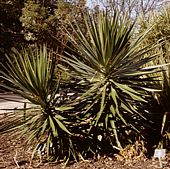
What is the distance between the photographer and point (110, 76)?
5746mm

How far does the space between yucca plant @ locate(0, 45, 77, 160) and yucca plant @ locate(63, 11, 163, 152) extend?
311 millimetres

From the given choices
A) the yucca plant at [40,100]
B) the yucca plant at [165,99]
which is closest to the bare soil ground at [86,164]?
the yucca plant at [40,100]

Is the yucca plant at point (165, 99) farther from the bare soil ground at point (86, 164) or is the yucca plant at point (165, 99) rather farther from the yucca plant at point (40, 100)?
the yucca plant at point (40, 100)

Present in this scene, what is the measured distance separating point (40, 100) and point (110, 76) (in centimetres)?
102

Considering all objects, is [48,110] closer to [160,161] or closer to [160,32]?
[160,161]

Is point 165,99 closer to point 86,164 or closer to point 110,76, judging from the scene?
point 110,76

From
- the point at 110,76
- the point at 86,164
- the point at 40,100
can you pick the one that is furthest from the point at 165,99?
the point at 40,100

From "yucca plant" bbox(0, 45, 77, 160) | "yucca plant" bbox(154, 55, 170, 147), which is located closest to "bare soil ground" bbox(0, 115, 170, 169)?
"yucca plant" bbox(0, 45, 77, 160)

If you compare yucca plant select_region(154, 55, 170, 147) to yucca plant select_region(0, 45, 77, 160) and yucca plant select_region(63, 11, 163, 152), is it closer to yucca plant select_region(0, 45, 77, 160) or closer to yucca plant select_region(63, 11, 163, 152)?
yucca plant select_region(63, 11, 163, 152)

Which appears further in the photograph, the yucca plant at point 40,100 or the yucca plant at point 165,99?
the yucca plant at point 165,99

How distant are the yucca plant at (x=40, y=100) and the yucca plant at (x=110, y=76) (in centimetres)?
31

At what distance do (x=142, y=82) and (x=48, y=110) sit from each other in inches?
55.7

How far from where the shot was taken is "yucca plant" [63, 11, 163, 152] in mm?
5723

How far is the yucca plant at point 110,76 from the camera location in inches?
225
